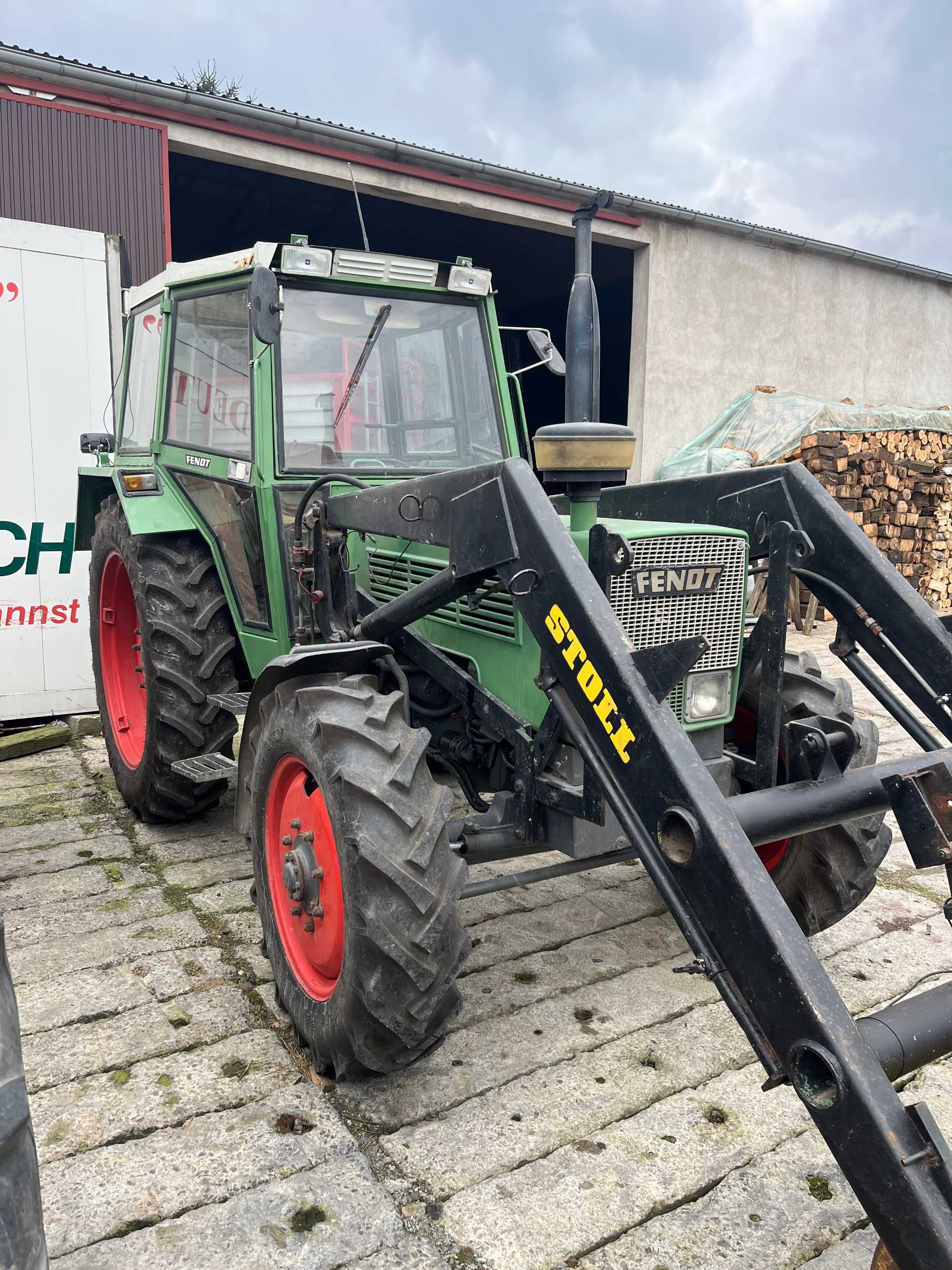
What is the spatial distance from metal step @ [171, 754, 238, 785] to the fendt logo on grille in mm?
1593

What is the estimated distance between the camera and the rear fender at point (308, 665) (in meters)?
2.65

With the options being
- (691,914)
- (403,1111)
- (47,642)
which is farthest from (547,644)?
(47,642)

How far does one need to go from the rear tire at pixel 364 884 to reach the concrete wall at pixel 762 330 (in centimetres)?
958

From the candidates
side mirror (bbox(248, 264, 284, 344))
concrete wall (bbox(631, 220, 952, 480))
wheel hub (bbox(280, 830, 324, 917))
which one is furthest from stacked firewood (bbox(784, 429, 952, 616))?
wheel hub (bbox(280, 830, 324, 917))

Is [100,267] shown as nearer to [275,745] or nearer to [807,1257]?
[275,745]

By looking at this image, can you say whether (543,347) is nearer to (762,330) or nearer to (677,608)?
(677,608)

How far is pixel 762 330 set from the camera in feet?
41.8

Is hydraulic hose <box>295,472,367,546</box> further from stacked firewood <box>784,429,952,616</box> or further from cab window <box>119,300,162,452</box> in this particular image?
stacked firewood <box>784,429,952,616</box>

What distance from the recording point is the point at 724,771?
2709 mm

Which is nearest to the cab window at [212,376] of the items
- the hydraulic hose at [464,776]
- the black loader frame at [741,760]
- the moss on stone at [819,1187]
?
the black loader frame at [741,760]

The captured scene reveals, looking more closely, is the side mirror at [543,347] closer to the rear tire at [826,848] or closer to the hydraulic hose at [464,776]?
the rear tire at [826,848]

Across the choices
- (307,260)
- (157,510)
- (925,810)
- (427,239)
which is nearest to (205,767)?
(157,510)

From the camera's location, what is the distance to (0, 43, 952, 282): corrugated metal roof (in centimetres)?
702

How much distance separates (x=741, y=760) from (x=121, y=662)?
3.18 meters
